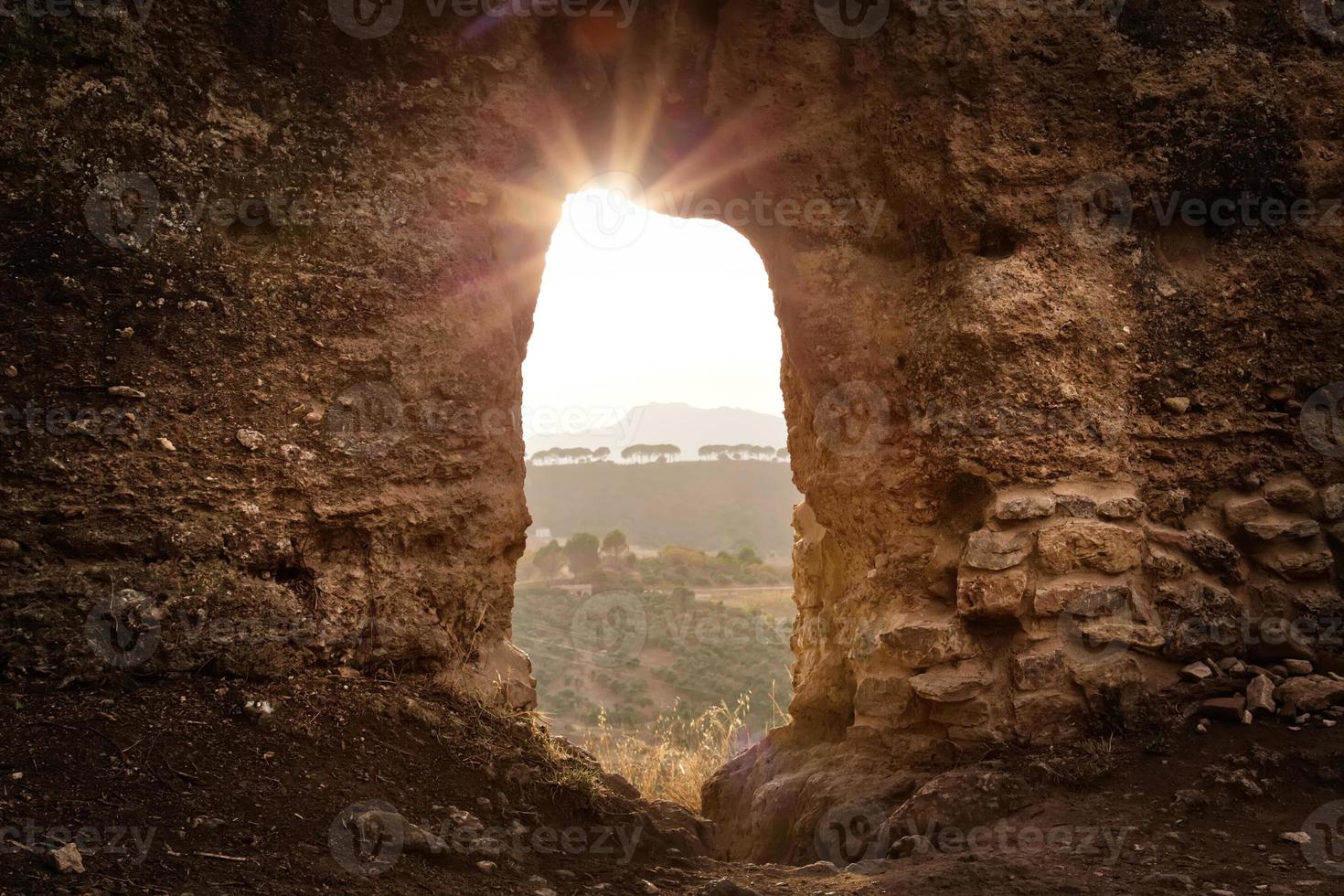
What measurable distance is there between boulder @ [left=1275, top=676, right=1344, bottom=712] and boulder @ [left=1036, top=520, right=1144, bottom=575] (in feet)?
2.69

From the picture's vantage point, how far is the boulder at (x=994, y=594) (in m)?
4.03

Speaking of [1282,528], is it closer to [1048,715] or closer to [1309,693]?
[1309,693]

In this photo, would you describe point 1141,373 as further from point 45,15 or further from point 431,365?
point 45,15

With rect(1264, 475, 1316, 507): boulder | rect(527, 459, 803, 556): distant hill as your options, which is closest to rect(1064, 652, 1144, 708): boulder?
rect(1264, 475, 1316, 507): boulder

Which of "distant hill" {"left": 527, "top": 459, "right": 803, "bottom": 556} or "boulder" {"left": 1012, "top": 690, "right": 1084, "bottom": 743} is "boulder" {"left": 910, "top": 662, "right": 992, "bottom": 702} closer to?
"boulder" {"left": 1012, "top": 690, "right": 1084, "bottom": 743}

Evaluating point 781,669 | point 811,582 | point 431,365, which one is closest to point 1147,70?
point 811,582

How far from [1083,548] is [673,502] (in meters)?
46.4

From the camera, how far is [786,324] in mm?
4949

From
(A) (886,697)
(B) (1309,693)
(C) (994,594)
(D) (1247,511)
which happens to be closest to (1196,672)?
(B) (1309,693)

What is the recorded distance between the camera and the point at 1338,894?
9.44 feet

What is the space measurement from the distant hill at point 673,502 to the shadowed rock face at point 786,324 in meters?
37.1

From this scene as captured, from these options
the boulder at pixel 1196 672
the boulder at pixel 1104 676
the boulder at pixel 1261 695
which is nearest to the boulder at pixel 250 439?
the boulder at pixel 1104 676

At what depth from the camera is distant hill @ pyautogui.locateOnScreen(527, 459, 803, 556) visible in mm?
45031

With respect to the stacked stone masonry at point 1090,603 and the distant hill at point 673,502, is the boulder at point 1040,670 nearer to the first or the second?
the stacked stone masonry at point 1090,603
